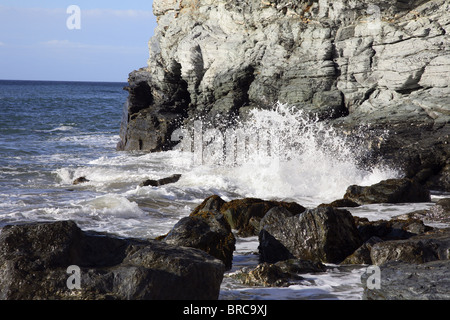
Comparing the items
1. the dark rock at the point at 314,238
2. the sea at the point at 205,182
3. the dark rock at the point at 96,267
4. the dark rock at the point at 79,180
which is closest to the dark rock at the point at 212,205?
the sea at the point at 205,182

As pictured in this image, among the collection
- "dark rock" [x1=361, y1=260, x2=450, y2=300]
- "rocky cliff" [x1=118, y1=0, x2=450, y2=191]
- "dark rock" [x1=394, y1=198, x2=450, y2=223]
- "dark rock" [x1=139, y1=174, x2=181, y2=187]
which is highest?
"rocky cliff" [x1=118, y1=0, x2=450, y2=191]

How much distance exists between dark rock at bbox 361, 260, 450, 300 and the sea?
0.60 m

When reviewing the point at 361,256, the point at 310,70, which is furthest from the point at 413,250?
the point at 310,70

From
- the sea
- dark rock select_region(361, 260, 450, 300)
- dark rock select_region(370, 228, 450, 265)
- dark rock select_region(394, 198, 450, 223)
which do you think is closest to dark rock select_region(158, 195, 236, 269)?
the sea

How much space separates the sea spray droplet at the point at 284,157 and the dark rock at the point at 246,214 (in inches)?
120

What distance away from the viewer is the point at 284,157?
1404cm

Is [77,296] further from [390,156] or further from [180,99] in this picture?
[180,99]

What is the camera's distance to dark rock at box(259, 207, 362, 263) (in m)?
6.26

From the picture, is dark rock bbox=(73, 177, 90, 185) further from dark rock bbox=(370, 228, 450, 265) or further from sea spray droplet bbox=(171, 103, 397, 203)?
dark rock bbox=(370, 228, 450, 265)

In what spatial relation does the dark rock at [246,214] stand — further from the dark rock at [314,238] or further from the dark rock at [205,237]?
the dark rock at [205,237]

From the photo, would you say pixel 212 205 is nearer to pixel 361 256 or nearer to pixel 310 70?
pixel 361 256

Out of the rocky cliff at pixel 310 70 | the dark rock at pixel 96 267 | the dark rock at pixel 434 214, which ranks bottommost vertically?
the dark rock at pixel 434 214

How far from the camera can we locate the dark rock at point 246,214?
783cm
